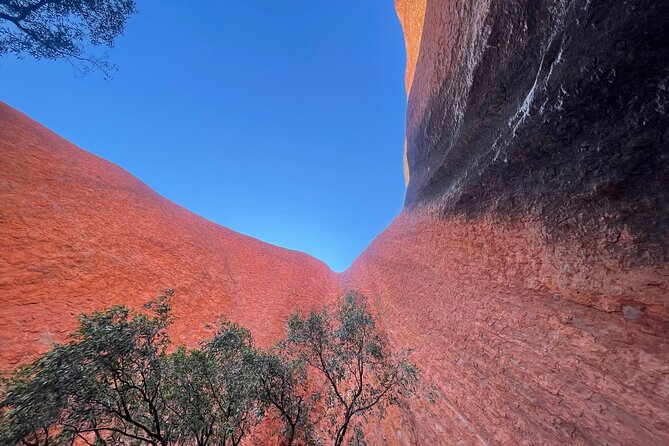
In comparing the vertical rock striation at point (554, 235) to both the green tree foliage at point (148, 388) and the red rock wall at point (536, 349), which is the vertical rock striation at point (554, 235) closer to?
the red rock wall at point (536, 349)

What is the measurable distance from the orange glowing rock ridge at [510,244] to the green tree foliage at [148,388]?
342cm

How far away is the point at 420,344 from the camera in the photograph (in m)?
13.0

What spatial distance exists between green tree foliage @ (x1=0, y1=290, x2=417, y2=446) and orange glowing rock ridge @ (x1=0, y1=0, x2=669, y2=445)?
3419mm

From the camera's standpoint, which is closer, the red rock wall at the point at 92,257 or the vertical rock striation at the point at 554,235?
the vertical rock striation at the point at 554,235

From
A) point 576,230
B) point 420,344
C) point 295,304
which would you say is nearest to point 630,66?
point 576,230

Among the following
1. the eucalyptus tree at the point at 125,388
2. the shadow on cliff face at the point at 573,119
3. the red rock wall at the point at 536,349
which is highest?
the shadow on cliff face at the point at 573,119

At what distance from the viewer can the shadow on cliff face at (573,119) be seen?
6.20 meters

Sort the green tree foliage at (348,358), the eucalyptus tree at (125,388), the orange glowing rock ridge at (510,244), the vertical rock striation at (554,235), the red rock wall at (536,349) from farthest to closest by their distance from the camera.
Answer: the green tree foliage at (348,358) → the orange glowing rock ridge at (510,244) → the vertical rock striation at (554,235) → the red rock wall at (536,349) → the eucalyptus tree at (125,388)

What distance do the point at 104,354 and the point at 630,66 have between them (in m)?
13.8

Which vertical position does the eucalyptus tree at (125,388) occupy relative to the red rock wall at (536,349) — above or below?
below

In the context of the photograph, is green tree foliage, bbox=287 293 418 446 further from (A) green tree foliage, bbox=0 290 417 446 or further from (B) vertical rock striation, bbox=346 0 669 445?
(B) vertical rock striation, bbox=346 0 669 445

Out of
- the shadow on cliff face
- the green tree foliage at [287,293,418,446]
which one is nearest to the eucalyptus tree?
the green tree foliage at [287,293,418,446]

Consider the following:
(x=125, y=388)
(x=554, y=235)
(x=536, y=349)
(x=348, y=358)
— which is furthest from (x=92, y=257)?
(x=554, y=235)

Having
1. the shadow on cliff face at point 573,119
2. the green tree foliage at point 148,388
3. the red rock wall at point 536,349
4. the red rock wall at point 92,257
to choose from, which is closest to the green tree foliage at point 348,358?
the green tree foliage at point 148,388
